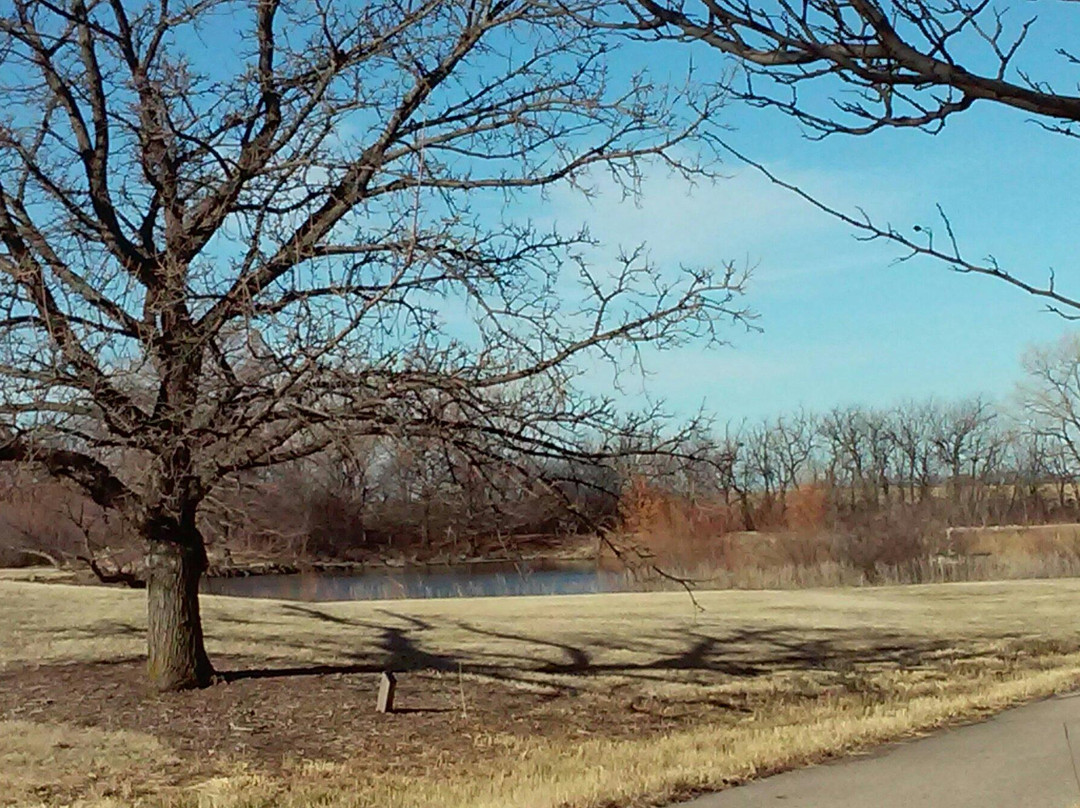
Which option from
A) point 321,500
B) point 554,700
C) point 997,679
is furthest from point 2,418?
point 997,679

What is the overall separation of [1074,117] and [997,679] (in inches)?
524

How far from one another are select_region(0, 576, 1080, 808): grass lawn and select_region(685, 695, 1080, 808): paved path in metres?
0.32

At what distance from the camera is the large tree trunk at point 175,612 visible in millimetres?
11102

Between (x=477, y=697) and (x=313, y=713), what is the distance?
6.15 feet

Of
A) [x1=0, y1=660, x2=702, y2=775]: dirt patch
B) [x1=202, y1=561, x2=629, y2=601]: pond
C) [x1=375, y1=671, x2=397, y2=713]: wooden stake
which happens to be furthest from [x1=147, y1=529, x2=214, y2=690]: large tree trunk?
[x1=202, y1=561, x2=629, y2=601]: pond

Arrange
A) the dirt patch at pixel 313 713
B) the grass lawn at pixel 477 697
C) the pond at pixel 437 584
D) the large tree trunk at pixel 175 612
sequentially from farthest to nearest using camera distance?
the pond at pixel 437 584 < the large tree trunk at pixel 175 612 < the dirt patch at pixel 313 713 < the grass lawn at pixel 477 697

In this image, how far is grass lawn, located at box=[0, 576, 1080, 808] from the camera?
8.59 m

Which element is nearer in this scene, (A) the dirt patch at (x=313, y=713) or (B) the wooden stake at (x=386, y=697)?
(A) the dirt patch at (x=313, y=713)

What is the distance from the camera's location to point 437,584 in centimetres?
2752

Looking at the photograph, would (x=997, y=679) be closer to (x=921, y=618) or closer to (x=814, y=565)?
(x=921, y=618)

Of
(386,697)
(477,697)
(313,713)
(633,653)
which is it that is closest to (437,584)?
(633,653)

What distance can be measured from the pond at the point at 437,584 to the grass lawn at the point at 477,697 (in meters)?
3.10

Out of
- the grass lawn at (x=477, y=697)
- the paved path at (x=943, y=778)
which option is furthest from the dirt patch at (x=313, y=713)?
the paved path at (x=943, y=778)

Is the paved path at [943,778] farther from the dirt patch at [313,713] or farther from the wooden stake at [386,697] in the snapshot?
the wooden stake at [386,697]
